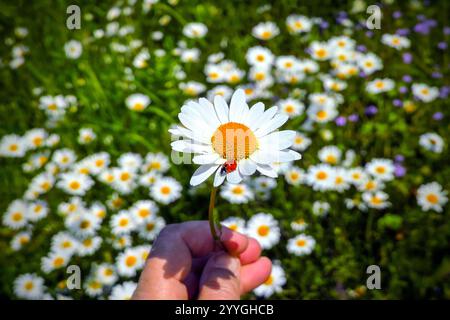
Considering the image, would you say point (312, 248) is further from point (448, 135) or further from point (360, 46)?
point (360, 46)

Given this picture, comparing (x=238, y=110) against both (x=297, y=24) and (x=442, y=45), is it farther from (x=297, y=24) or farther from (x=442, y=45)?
(x=442, y=45)

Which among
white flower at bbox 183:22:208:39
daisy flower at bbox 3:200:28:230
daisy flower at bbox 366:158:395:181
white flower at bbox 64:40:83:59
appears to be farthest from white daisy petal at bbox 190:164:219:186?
white flower at bbox 64:40:83:59

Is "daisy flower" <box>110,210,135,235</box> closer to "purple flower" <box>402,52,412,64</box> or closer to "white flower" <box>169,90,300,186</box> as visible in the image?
"white flower" <box>169,90,300,186</box>

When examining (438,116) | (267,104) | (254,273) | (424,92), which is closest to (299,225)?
(254,273)

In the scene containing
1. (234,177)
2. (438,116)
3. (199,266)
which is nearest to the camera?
(234,177)

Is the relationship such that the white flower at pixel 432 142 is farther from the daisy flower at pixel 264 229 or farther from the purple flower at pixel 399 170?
the daisy flower at pixel 264 229
